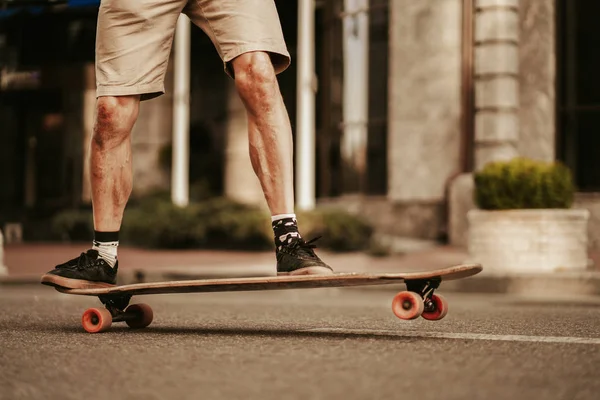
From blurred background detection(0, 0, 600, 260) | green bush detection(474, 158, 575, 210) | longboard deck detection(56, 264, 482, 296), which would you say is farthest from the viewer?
blurred background detection(0, 0, 600, 260)

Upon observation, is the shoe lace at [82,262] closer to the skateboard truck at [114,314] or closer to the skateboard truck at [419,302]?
the skateboard truck at [114,314]

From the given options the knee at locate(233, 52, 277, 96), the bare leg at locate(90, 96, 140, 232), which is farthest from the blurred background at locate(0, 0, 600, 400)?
the knee at locate(233, 52, 277, 96)

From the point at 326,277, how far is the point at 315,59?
12431mm

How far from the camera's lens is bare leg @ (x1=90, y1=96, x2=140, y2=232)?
16.0 feet

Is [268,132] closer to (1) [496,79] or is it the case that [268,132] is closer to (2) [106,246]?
(2) [106,246]

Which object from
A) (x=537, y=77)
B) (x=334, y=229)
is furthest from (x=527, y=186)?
(x=537, y=77)

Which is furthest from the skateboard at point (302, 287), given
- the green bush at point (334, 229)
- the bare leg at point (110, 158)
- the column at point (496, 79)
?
the column at point (496, 79)

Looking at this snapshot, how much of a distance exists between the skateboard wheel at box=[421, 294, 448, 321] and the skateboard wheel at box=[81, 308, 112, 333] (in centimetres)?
135

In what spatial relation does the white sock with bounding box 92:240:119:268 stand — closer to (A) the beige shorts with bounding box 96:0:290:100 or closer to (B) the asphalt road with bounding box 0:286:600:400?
(B) the asphalt road with bounding box 0:286:600:400

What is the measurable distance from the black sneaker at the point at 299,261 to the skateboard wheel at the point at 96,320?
2.55 ft

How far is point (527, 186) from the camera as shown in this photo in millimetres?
9805

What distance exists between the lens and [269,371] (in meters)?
3.39

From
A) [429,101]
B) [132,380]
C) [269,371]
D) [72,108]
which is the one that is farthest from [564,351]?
[72,108]

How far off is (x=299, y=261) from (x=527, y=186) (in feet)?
18.7
